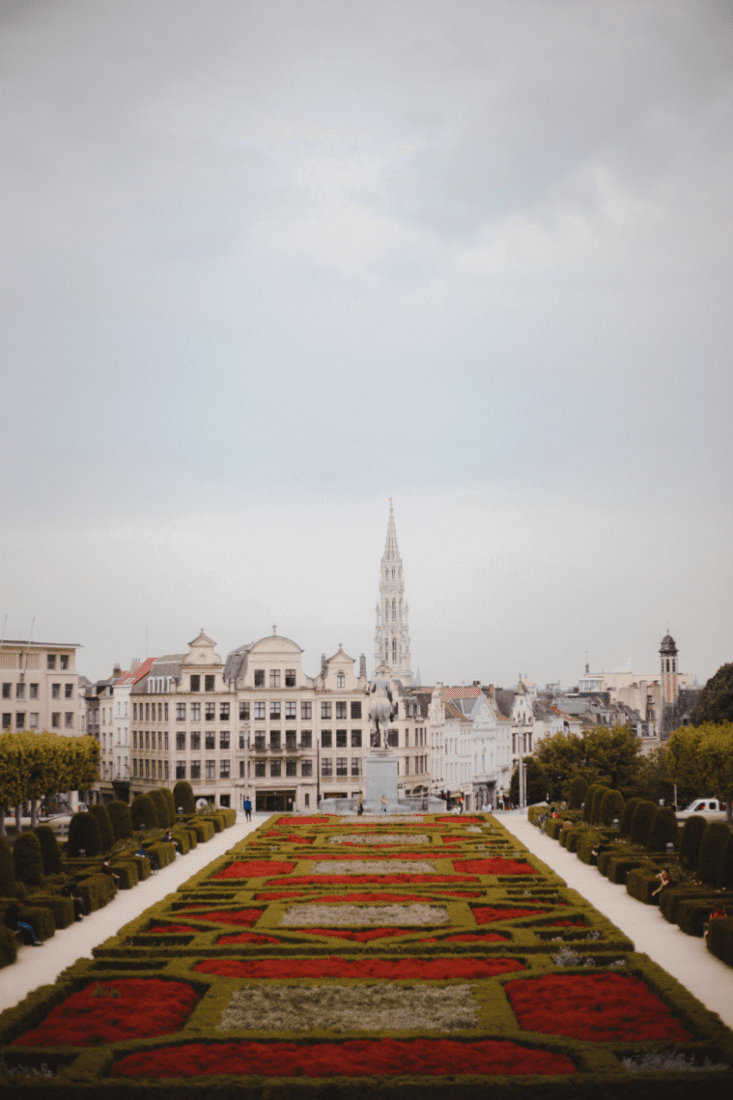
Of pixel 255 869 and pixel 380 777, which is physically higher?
pixel 380 777

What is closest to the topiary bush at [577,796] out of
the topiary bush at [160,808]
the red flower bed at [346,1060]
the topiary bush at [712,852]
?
the topiary bush at [160,808]

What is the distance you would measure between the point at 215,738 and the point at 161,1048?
7528cm

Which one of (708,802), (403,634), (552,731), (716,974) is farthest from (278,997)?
(403,634)

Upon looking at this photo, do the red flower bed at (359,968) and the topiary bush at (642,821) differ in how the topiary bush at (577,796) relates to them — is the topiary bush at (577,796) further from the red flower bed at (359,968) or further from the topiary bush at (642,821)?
the red flower bed at (359,968)

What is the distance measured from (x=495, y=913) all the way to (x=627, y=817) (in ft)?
60.8

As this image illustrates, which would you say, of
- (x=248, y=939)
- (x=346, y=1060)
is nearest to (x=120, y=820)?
(x=248, y=939)

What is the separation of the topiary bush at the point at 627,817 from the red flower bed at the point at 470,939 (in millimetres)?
20345

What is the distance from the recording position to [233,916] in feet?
93.8

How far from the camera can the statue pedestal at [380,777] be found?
2344 inches

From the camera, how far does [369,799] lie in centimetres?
6012

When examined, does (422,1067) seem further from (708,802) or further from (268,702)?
(268,702)

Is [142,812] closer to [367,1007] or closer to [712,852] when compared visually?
[712,852]

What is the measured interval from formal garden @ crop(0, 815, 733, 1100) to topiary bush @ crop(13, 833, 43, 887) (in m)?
4.55

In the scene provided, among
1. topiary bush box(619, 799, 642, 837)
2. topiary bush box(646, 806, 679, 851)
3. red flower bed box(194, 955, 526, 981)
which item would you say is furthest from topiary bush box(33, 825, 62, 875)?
topiary bush box(619, 799, 642, 837)
